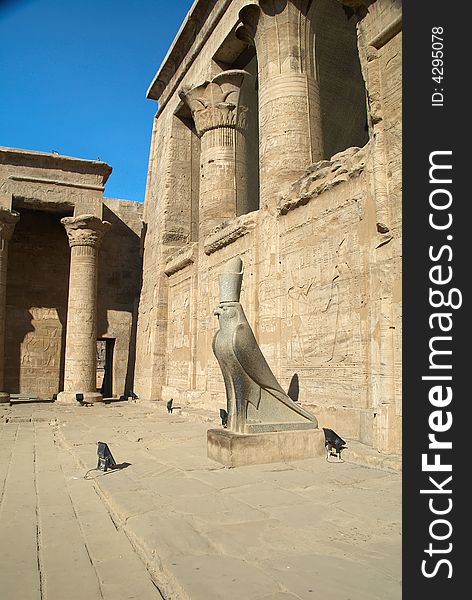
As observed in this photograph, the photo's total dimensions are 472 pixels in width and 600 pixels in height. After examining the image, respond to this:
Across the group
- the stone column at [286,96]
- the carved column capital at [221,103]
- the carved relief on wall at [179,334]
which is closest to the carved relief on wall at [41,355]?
the carved relief on wall at [179,334]

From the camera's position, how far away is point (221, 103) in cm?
1496

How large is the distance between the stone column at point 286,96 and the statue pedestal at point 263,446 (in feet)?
19.2

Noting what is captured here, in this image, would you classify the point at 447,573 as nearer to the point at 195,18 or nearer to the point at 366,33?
the point at 366,33

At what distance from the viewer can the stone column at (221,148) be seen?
14.5 meters

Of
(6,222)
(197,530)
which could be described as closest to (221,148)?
(6,222)

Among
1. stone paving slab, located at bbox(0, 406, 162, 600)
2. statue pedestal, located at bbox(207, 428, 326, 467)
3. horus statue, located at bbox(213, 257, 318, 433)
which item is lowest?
stone paving slab, located at bbox(0, 406, 162, 600)

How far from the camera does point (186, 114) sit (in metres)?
18.8

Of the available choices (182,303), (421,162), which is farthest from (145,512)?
(182,303)

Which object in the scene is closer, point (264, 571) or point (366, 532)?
point (264, 571)

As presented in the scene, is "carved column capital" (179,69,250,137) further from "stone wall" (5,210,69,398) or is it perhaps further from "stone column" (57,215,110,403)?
"stone wall" (5,210,69,398)

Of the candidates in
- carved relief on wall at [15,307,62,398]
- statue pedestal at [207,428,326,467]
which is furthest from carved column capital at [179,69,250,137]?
statue pedestal at [207,428,326,467]

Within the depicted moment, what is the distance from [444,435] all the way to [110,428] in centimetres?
872

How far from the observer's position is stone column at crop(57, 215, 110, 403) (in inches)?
705

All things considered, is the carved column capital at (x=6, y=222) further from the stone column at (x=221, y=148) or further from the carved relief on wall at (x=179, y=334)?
the stone column at (x=221, y=148)
